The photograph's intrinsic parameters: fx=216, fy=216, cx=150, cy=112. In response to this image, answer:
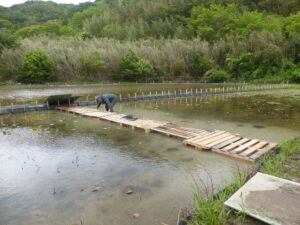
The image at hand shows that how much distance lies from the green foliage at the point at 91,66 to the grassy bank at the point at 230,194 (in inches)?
1004

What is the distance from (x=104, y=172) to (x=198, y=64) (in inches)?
1060

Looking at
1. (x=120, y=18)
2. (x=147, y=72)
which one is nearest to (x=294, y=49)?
(x=147, y=72)

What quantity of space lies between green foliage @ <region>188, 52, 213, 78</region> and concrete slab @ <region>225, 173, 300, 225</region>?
88.8 ft

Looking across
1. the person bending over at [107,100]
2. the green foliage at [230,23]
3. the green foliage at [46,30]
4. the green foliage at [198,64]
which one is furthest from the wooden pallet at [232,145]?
the green foliage at [46,30]

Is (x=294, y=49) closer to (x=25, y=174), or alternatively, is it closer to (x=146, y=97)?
(x=146, y=97)

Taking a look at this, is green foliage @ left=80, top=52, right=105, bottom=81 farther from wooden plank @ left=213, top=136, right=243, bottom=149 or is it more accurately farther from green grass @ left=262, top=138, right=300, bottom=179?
green grass @ left=262, top=138, right=300, bottom=179

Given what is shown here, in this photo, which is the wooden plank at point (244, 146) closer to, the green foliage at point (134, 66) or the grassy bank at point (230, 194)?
the grassy bank at point (230, 194)

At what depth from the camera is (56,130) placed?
7.10 metres

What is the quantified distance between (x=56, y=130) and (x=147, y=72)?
71.5 ft

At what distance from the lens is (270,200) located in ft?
7.82

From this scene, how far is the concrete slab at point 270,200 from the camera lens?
84.1 inches

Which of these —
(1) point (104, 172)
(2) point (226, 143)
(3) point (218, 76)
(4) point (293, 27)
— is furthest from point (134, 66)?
(1) point (104, 172)

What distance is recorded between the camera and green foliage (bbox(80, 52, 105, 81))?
1065 inches

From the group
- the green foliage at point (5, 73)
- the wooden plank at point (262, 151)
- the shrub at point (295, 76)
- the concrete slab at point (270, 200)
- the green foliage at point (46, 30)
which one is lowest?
the wooden plank at point (262, 151)
